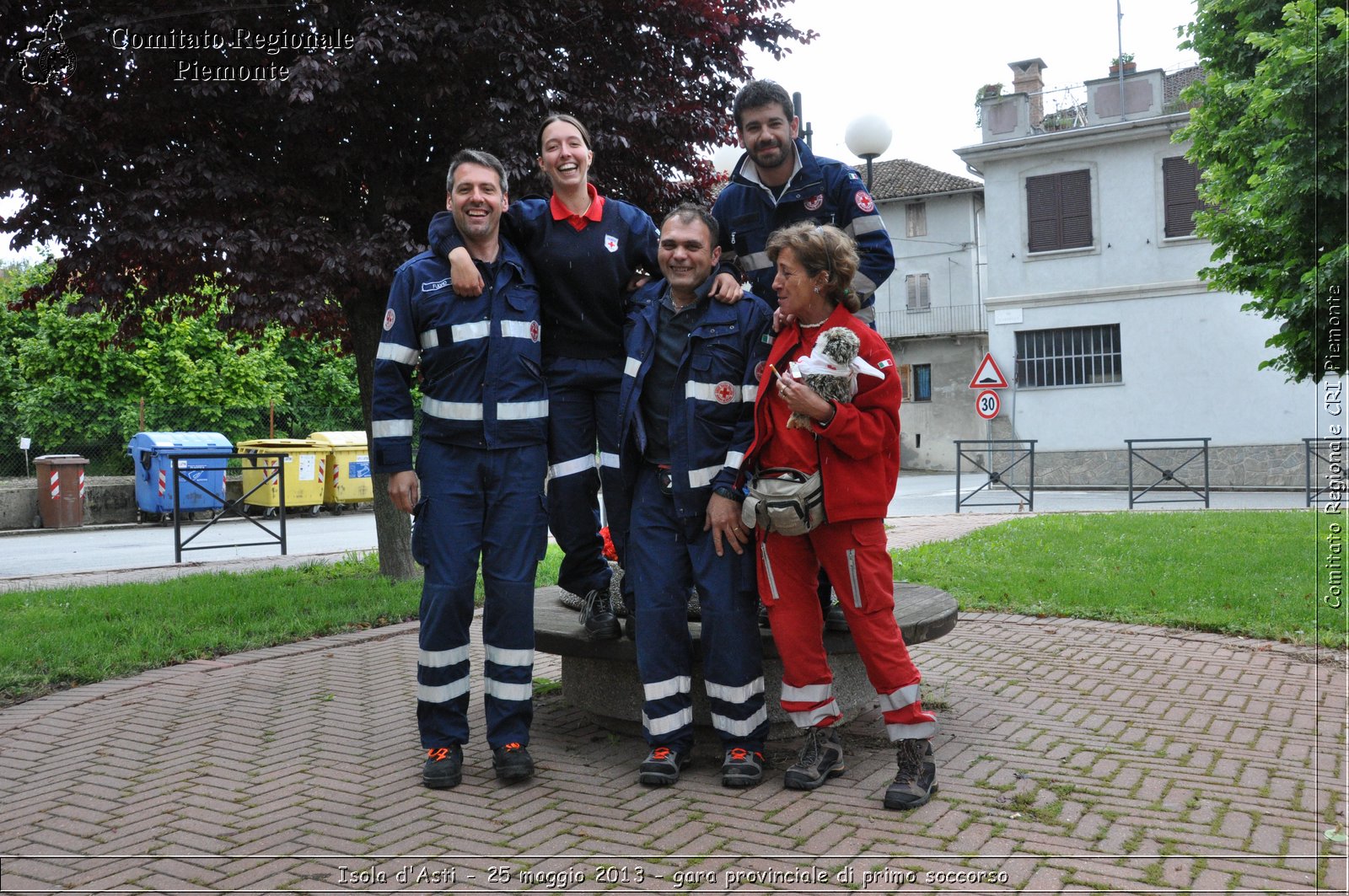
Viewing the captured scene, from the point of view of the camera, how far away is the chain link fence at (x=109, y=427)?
2384 cm

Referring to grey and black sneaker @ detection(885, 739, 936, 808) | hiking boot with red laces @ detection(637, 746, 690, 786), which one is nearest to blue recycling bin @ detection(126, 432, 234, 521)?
hiking boot with red laces @ detection(637, 746, 690, 786)

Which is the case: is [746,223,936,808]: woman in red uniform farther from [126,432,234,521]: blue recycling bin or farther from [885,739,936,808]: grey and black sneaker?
[126,432,234,521]: blue recycling bin

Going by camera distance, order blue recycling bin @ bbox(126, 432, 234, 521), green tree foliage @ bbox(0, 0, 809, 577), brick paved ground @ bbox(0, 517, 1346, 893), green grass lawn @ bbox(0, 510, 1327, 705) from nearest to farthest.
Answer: brick paved ground @ bbox(0, 517, 1346, 893), green grass lawn @ bbox(0, 510, 1327, 705), green tree foliage @ bbox(0, 0, 809, 577), blue recycling bin @ bbox(126, 432, 234, 521)

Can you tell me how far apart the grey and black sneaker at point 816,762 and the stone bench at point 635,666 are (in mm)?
391

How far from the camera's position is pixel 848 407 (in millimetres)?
3930

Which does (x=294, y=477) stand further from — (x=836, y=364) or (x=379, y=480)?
(x=836, y=364)

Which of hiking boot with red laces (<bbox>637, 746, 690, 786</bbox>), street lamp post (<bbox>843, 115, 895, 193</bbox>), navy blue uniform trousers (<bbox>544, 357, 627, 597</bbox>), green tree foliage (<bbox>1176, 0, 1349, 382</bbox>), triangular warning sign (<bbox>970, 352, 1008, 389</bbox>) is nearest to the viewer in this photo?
hiking boot with red laces (<bbox>637, 746, 690, 786</bbox>)

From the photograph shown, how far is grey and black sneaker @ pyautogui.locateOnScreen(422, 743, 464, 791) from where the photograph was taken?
13.8 ft

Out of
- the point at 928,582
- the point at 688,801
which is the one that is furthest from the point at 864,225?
the point at 928,582

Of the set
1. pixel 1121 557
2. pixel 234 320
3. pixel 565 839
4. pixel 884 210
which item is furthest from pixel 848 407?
pixel 884 210

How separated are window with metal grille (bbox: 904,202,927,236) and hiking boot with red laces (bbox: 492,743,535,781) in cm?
4028

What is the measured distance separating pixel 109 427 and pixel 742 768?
2585 cm

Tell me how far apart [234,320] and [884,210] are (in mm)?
38222

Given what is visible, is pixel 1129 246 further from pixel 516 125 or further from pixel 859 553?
pixel 859 553
